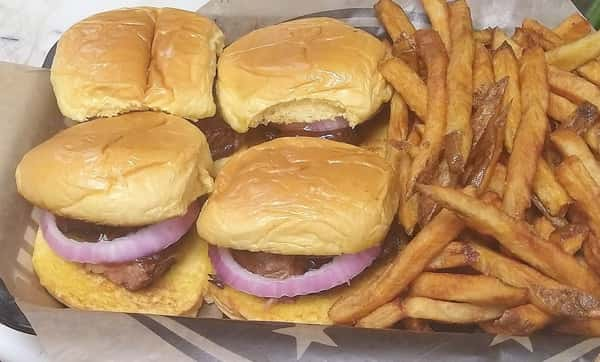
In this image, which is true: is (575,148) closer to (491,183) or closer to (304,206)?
(491,183)

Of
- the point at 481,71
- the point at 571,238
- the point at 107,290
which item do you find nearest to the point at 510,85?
the point at 481,71

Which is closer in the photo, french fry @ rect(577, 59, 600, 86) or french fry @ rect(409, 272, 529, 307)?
french fry @ rect(409, 272, 529, 307)

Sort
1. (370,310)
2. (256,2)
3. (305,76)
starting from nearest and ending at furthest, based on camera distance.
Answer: (370,310) < (305,76) < (256,2)

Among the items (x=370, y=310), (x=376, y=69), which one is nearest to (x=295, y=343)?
(x=370, y=310)

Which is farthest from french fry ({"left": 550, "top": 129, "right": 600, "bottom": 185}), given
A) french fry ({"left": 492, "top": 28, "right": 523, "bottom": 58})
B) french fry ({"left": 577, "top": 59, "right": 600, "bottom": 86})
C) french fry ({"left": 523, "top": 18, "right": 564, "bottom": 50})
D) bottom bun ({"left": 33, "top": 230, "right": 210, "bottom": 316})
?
bottom bun ({"left": 33, "top": 230, "right": 210, "bottom": 316})

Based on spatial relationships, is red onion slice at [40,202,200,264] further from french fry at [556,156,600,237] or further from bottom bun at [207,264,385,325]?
french fry at [556,156,600,237]

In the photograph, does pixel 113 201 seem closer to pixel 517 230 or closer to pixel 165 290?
pixel 165 290

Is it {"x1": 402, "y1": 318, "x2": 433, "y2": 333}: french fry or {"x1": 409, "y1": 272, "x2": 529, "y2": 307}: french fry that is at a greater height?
{"x1": 409, "y1": 272, "x2": 529, "y2": 307}: french fry
